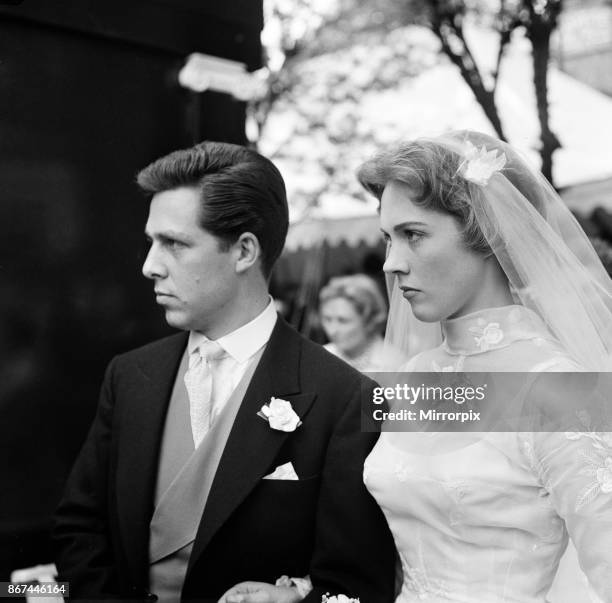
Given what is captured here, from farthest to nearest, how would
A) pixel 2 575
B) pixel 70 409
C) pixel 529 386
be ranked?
pixel 70 409 < pixel 2 575 < pixel 529 386

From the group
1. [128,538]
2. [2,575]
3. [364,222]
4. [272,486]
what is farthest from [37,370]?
[364,222]

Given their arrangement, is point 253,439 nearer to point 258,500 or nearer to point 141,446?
point 258,500

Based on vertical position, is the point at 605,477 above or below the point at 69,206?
below

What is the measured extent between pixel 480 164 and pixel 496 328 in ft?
1.40

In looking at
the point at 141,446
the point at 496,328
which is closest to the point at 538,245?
the point at 496,328

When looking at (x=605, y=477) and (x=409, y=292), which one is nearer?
(x=605, y=477)

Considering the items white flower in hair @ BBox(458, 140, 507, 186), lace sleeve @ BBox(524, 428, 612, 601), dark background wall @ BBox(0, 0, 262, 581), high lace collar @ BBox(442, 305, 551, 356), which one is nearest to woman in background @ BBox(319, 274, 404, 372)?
dark background wall @ BBox(0, 0, 262, 581)

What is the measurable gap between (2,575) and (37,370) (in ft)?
2.38

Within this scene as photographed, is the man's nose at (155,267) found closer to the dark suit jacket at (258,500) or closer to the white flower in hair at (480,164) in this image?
the dark suit jacket at (258,500)

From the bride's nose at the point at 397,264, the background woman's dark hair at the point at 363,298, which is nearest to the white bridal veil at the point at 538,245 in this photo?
the bride's nose at the point at 397,264

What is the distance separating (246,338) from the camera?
2432 mm

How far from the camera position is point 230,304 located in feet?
7.97

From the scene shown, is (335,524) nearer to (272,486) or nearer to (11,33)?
(272,486)

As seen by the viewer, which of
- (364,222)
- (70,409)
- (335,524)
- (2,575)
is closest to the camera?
(335,524)
